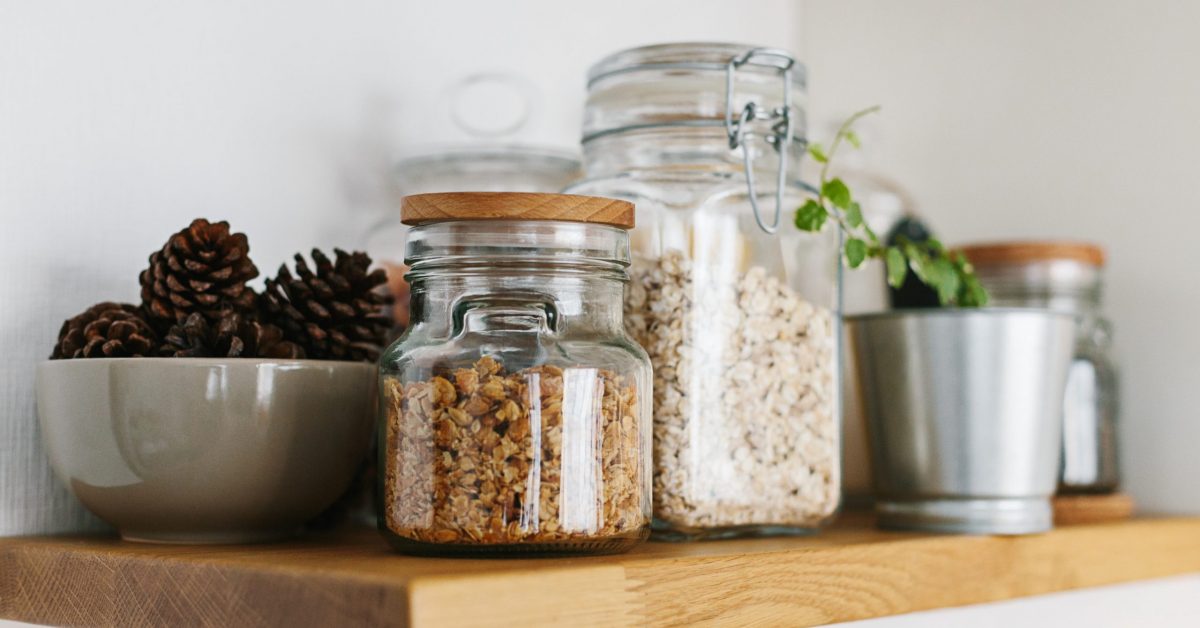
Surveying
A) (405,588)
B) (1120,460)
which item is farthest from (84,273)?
(1120,460)

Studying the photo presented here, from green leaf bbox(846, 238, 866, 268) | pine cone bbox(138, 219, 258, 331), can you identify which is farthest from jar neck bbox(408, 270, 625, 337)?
green leaf bbox(846, 238, 866, 268)

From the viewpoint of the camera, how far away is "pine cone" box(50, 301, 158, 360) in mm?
633

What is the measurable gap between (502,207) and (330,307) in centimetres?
16

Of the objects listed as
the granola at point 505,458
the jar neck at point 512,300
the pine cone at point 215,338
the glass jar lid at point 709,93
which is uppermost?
the glass jar lid at point 709,93

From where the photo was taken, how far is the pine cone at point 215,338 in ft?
2.09

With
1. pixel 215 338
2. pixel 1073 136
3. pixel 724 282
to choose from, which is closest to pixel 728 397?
pixel 724 282

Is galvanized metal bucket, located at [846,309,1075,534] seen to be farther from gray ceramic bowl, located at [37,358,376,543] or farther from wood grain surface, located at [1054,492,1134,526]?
gray ceramic bowl, located at [37,358,376,543]

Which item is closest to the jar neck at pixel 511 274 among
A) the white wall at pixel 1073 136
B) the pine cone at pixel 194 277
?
the pine cone at pixel 194 277

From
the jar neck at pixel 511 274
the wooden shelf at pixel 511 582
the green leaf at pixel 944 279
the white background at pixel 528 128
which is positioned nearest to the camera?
the wooden shelf at pixel 511 582

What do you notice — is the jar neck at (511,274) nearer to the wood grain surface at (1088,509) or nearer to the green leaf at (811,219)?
the green leaf at (811,219)

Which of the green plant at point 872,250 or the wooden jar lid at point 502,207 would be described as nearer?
the wooden jar lid at point 502,207

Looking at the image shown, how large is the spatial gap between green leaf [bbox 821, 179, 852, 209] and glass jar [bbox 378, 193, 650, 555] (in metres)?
0.19

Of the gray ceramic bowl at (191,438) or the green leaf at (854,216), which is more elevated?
the green leaf at (854,216)

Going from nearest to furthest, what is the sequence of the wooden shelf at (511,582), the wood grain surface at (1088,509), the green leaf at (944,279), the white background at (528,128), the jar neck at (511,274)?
1. the wooden shelf at (511,582)
2. the jar neck at (511,274)
3. the white background at (528,128)
4. the green leaf at (944,279)
5. the wood grain surface at (1088,509)
